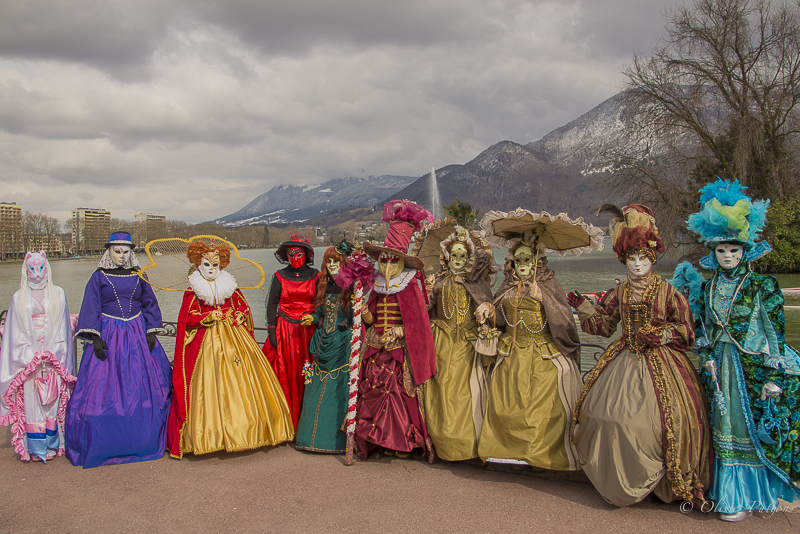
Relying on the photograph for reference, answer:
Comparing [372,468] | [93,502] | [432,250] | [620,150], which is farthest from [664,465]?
[620,150]

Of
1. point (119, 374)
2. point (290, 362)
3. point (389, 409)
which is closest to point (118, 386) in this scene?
point (119, 374)

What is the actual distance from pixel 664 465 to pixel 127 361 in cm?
443

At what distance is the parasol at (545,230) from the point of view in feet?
12.8

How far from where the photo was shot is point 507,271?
4.25 metres

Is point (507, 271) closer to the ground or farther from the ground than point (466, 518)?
farther from the ground

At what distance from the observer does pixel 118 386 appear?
→ 4.30 meters

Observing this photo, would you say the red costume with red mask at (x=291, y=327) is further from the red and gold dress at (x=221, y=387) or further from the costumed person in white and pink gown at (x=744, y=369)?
the costumed person in white and pink gown at (x=744, y=369)

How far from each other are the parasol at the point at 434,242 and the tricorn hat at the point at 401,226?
227mm

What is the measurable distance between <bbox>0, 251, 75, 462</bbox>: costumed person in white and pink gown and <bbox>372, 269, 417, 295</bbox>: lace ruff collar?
2996 mm

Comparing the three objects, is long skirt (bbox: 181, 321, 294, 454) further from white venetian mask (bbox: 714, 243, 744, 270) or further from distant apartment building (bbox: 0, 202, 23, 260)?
distant apartment building (bbox: 0, 202, 23, 260)

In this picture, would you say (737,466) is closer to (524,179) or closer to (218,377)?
(218,377)

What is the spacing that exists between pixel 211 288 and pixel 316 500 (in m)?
2.18

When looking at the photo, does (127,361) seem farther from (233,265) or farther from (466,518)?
(466,518)

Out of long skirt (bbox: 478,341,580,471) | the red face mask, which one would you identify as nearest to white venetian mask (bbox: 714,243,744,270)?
long skirt (bbox: 478,341,580,471)
